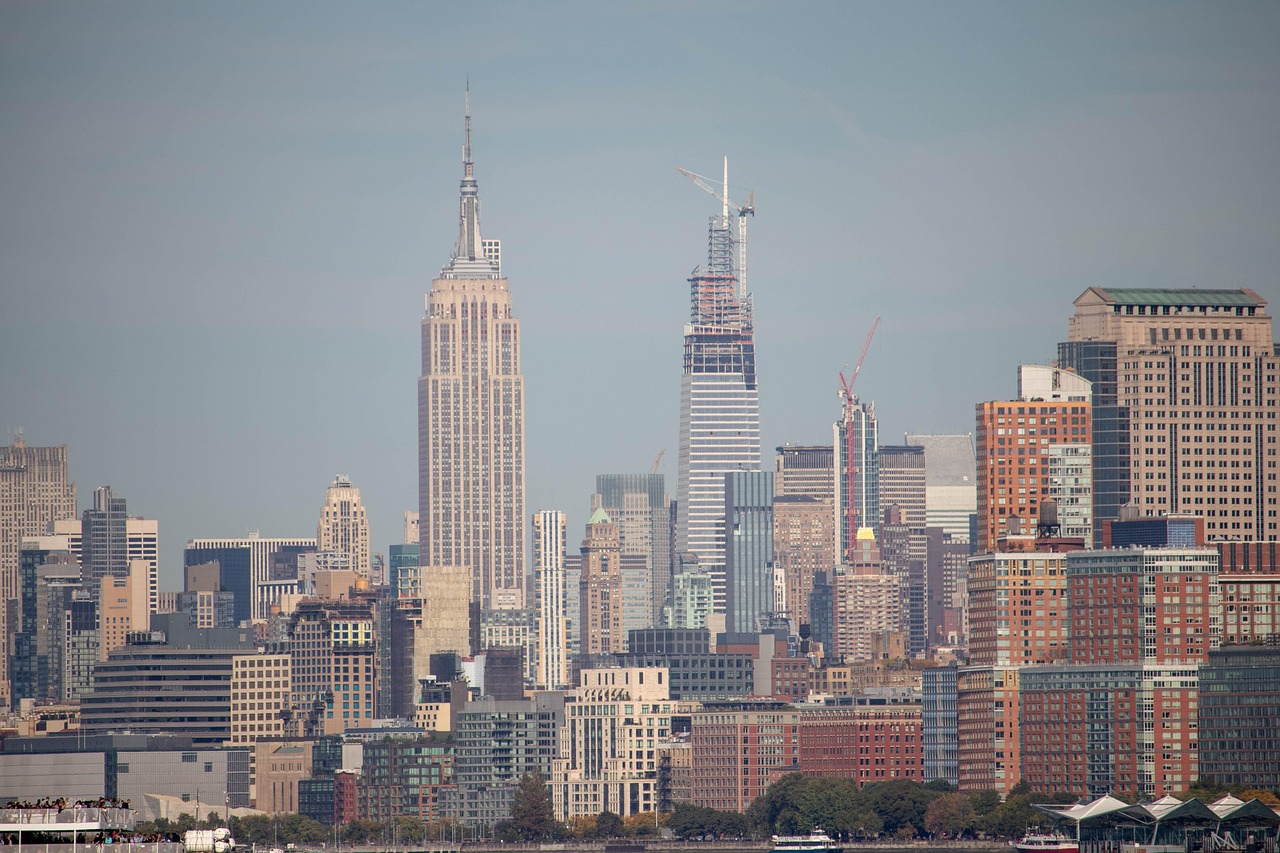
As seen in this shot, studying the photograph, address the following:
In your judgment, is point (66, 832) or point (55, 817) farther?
point (66, 832)

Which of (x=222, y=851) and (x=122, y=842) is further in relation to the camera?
(x=222, y=851)

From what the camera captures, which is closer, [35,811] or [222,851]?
[35,811]

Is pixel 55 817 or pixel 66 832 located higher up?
pixel 55 817

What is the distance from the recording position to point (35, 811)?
11800 centimetres

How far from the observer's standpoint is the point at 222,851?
143m

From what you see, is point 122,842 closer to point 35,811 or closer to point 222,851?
point 35,811

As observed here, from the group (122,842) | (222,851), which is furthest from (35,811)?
(222,851)

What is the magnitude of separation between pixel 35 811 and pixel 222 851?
Answer: 25657 millimetres

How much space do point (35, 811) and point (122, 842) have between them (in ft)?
11.7

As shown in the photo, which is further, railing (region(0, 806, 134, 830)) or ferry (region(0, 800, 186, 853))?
railing (region(0, 806, 134, 830))

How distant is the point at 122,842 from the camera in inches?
4646

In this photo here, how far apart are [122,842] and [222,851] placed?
82.6ft

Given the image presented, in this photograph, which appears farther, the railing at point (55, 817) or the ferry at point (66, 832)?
the railing at point (55, 817)
